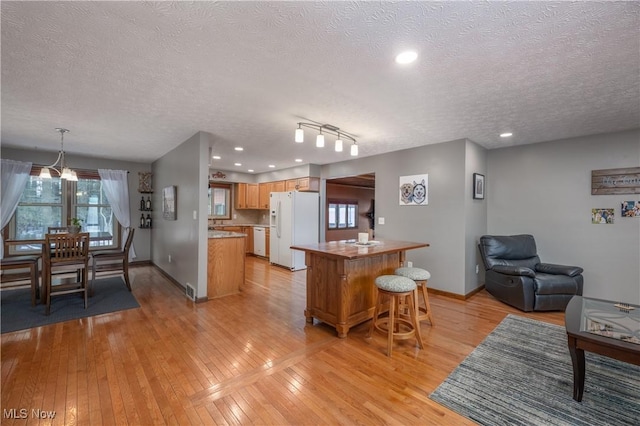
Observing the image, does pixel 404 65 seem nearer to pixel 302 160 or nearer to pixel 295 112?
pixel 295 112

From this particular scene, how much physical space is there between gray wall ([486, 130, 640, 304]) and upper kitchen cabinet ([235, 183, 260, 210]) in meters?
5.72

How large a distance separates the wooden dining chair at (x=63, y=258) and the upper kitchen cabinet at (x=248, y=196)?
441 cm

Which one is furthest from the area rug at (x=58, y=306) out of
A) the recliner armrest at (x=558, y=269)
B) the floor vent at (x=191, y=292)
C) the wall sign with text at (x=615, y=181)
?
the wall sign with text at (x=615, y=181)

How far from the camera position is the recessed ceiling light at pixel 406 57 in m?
1.85

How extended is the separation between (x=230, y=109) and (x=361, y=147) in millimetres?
2362

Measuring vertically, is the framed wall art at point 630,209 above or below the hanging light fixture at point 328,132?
below

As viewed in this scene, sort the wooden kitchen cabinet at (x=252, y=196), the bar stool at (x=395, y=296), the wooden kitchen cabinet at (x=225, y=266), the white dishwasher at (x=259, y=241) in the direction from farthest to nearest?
the wooden kitchen cabinet at (x=252, y=196) < the white dishwasher at (x=259, y=241) < the wooden kitchen cabinet at (x=225, y=266) < the bar stool at (x=395, y=296)

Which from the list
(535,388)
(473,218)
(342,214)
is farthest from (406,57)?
(342,214)

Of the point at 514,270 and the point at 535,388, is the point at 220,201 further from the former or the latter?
the point at 535,388

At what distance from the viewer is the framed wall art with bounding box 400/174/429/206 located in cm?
445

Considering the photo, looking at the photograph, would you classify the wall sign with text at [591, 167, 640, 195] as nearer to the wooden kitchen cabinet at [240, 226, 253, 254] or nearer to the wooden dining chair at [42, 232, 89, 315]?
the wooden dining chair at [42, 232, 89, 315]

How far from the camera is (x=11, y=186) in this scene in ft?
15.6

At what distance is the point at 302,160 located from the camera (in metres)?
5.86

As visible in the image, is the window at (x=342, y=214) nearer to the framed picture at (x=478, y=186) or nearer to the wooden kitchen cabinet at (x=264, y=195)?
the wooden kitchen cabinet at (x=264, y=195)
